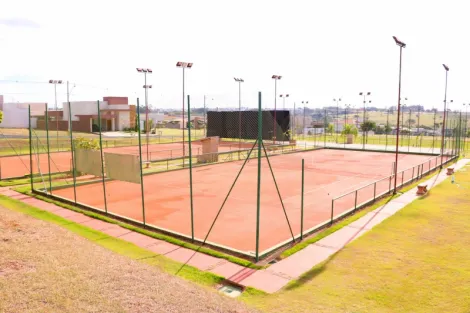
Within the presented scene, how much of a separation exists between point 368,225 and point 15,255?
11484 mm

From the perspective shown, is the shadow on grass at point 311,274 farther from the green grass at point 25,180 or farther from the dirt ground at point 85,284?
the green grass at point 25,180

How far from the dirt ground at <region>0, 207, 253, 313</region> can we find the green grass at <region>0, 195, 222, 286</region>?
0.46m

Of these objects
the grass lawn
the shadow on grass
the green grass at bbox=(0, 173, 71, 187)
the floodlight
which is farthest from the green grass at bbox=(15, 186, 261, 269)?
the floodlight

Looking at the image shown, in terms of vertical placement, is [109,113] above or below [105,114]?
above

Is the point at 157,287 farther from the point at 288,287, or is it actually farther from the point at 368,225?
the point at 368,225

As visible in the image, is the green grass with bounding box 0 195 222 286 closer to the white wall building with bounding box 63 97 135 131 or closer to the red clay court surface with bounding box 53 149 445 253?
the red clay court surface with bounding box 53 149 445 253

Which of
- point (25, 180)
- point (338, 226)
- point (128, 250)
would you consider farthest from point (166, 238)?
point (25, 180)

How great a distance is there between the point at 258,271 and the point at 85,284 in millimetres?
4244

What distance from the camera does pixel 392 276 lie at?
374 inches

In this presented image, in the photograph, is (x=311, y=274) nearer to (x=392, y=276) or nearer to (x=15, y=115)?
(x=392, y=276)

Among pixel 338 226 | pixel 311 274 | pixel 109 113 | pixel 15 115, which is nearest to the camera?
pixel 311 274

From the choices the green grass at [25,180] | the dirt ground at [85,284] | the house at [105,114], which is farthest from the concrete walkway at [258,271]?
the house at [105,114]

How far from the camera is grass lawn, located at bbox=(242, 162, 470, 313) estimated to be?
26.6ft

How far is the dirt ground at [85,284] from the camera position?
25.3 ft
